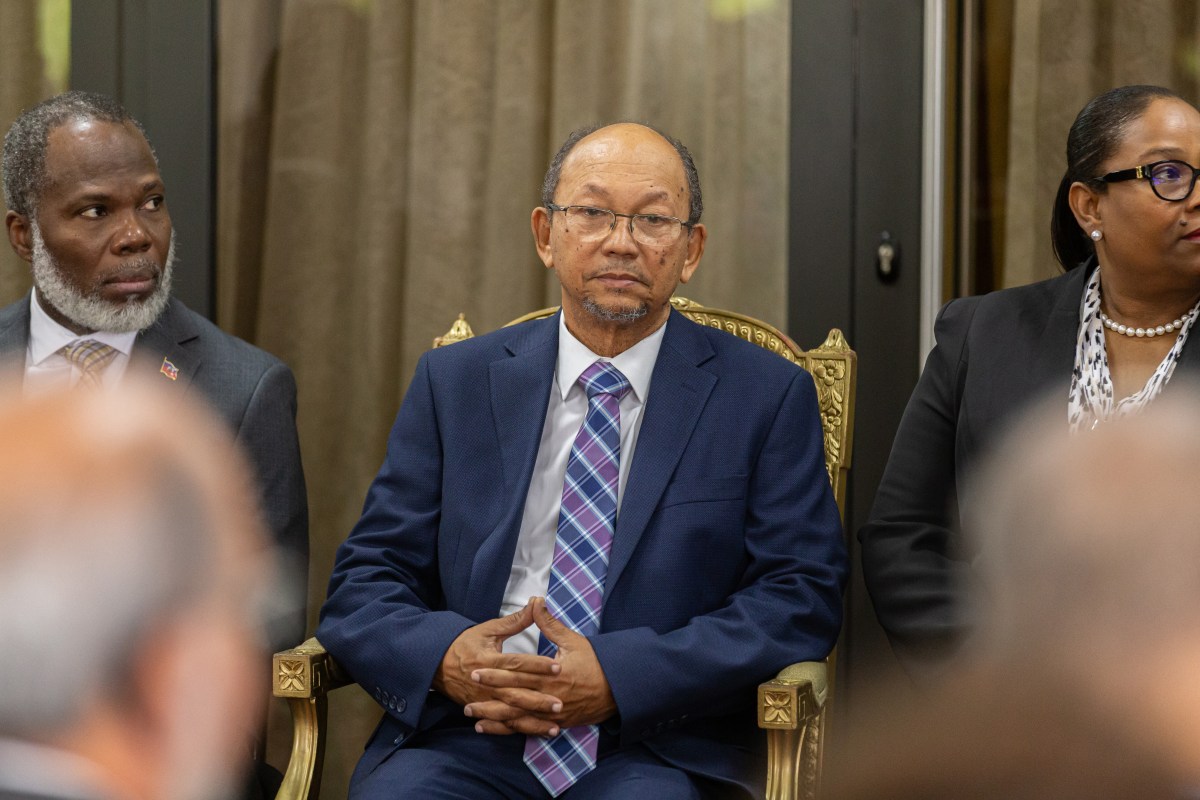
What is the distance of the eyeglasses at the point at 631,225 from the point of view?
2.51m

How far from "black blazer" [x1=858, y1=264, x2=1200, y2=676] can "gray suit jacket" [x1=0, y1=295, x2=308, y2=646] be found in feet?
3.94

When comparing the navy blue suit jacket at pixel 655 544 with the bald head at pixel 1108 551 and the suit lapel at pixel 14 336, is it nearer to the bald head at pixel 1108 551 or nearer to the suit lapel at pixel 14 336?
the bald head at pixel 1108 551

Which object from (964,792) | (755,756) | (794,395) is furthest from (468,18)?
(964,792)

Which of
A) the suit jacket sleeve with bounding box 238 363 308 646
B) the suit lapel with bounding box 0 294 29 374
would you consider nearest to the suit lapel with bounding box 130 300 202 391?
the suit jacket sleeve with bounding box 238 363 308 646

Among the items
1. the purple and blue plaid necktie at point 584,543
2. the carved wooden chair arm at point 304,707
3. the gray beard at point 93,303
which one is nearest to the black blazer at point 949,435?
the purple and blue plaid necktie at point 584,543

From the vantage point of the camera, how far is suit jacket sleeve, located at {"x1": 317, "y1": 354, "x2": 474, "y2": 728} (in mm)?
2305

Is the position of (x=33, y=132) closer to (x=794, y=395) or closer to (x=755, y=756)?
(x=794, y=395)

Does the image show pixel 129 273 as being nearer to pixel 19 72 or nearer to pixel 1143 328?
pixel 19 72

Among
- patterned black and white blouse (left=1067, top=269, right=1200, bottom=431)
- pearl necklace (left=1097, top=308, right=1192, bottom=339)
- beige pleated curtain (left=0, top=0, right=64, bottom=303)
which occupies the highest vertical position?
beige pleated curtain (left=0, top=0, right=64, bottom=303)

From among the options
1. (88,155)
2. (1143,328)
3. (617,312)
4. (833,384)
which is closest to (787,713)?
(617,312)

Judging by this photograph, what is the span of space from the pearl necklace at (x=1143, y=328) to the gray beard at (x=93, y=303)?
1.96 meters

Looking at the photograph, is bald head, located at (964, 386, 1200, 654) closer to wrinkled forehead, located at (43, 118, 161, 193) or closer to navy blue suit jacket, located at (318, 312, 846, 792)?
navy blue suit jacket, located at (318, 312, 846, 792)

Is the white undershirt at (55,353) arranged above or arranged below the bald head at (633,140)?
below

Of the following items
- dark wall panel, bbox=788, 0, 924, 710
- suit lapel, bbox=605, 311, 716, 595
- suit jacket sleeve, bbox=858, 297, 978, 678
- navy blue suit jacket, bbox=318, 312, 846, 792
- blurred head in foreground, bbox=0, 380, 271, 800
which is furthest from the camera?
dark wall panel, bbox=788, 0, 924, 710
